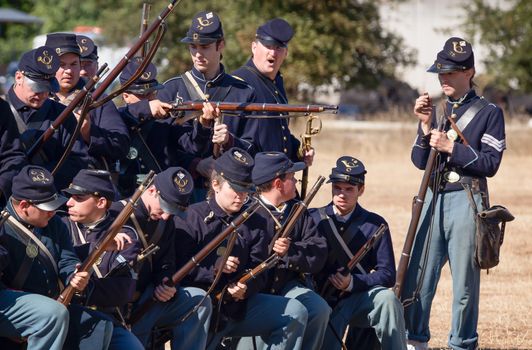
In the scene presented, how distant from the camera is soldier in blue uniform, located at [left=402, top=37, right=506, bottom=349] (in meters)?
9.16

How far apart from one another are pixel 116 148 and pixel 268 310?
4.78 feet

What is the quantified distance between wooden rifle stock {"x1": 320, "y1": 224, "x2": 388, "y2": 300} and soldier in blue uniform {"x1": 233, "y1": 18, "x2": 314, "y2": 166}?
911 millimetres

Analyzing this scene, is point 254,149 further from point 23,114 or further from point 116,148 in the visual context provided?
point 23,114

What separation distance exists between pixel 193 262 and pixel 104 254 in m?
0.58

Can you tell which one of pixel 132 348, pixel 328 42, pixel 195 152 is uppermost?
pixel 328 42

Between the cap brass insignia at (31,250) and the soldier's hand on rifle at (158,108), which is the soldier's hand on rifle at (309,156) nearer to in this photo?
the soldier's hand on rifle at (158,108)

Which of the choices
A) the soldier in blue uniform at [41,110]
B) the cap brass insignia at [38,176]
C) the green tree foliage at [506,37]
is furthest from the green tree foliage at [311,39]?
the cap brass insignia at [38,176]

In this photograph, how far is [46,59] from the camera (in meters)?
7.83

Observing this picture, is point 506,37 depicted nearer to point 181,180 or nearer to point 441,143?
point 441,143

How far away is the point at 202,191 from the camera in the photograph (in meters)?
9.19

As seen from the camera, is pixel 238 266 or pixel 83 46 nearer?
pixel 238 266

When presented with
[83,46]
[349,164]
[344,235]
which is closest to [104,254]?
[344,235]

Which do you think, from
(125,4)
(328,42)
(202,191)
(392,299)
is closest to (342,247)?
(392,299)

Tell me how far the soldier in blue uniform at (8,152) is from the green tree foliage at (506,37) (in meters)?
24.8
